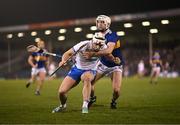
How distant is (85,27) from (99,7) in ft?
26.5

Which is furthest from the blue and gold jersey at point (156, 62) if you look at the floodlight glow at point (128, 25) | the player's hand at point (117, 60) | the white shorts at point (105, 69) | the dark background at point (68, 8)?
the floodlight glow at point (128, 25)

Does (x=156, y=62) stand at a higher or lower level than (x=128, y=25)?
lower

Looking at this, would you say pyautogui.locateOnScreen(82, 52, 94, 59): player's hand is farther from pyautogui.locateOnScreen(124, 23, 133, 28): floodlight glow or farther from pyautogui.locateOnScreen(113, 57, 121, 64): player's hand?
pyautogui.locateOnScreen(124, 23, 133, 28): floodlight glow

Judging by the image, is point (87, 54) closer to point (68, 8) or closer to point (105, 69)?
point (105, 69)

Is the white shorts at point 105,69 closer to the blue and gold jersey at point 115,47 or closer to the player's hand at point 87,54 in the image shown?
the blue and gold jersey at point 115,47

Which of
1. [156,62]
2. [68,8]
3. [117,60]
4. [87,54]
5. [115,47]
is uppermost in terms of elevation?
[68,8]

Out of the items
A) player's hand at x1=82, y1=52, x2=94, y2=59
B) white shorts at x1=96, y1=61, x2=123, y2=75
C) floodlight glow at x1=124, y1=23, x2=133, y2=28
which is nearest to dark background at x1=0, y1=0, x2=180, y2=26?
floodlight glow at x1=124, y1=23, x2=133, y2=28

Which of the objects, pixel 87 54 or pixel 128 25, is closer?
pixel 87 54

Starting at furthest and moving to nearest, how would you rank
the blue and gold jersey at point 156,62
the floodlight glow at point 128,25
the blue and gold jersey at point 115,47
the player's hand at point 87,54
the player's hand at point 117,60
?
1. the floodlight glow at point 128,25
2. the blue and gold jersey at point 156,62
3. the player's hand at point 117,60
4. the blue and gold jersey at point 115,47
5. the player's hand at point 87,54

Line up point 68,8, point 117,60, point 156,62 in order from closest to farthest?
point 117,60, point 156,62, point 68,8

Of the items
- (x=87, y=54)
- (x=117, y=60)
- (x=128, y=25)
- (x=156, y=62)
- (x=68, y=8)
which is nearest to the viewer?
(x=87, y=54)

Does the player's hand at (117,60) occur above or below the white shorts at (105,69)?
above

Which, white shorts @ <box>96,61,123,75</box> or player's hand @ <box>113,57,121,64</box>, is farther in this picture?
white shorts @ <box>96,61,123,75</box>

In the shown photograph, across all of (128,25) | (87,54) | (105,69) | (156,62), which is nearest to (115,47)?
(105,69)
